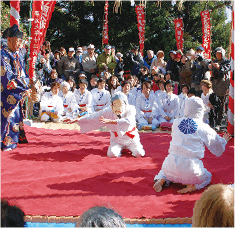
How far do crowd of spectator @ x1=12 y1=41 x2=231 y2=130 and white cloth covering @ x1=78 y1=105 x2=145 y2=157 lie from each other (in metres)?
1.13

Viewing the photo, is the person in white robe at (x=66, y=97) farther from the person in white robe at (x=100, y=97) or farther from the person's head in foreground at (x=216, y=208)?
the person's head in foreground at (x=216, y=208)

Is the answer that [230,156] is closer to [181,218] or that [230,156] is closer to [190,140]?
[190,140]

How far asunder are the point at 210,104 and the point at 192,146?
A: 10.0 feet

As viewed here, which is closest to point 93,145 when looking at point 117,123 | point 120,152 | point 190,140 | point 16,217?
point 120,152

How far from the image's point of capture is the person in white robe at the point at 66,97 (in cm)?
660

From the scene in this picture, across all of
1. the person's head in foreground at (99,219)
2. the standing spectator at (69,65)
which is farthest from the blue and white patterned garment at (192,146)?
the standing spectator at (69,65)

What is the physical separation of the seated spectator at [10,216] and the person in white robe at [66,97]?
5414 mm

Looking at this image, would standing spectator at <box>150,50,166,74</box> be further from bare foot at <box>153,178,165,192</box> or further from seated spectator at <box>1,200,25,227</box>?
seated spectator at <box>1,200,25,227</box>

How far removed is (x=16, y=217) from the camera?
1.16 m

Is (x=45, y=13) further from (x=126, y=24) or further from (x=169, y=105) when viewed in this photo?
(x=126, y=24)

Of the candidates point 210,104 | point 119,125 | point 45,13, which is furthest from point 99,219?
point 45,13

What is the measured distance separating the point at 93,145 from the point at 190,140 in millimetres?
1937

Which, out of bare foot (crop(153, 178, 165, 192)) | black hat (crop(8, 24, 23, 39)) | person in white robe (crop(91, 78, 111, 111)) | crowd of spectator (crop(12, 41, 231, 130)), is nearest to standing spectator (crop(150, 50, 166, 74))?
crowd of spectator (crop(12, 41, 231, 130))

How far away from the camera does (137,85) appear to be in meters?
7.11
